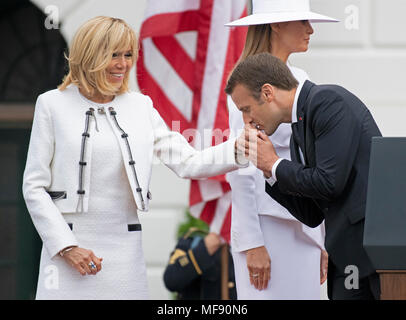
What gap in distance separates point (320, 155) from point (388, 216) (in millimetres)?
555

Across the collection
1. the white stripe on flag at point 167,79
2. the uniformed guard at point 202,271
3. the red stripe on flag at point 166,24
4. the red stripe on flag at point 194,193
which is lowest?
the uniformed guard at point 202,271

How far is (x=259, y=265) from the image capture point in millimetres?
3992

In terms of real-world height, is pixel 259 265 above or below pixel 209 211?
below

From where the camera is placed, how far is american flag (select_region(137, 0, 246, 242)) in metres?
5.81

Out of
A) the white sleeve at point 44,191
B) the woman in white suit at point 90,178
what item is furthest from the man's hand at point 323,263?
the white sleeve at point 44,191

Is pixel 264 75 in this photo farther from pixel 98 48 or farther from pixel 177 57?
pixel 177 57

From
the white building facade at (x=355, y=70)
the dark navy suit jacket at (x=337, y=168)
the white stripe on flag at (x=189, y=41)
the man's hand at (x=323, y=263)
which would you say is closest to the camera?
the dark navy suit jacket at (x=337, y=168)

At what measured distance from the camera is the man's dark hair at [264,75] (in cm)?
353

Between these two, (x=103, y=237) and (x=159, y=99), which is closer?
(x=103, y=237)

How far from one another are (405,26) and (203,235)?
2.24 meters

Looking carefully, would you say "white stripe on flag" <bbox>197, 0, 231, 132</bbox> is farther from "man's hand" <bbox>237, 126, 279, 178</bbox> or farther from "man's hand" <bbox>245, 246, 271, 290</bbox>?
"man's hand" <bbox>237, 126, 279, 178</bbox>

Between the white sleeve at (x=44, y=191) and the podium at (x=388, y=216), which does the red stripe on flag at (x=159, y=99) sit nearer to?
the white sleeve at (x=44, y=191)

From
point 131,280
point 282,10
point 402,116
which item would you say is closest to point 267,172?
point 131,280

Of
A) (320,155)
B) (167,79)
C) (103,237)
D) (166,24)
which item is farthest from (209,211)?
(320,155)
